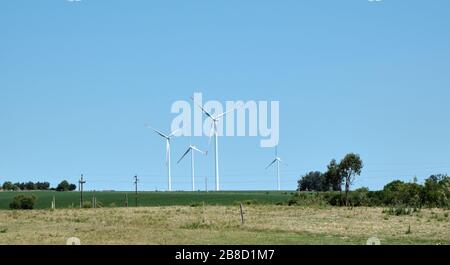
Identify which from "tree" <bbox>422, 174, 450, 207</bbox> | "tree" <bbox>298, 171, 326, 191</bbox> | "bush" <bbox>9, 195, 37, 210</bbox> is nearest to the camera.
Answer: "tree" <bbox>422, 174, 450, 207</bbox>

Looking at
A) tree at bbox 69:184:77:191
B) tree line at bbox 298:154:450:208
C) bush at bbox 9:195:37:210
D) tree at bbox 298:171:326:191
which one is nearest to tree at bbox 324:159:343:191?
tree line at bbox 298:154:450:208

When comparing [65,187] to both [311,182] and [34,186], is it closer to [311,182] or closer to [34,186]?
[34,186]

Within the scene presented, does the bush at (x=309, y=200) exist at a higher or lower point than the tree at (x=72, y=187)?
lower

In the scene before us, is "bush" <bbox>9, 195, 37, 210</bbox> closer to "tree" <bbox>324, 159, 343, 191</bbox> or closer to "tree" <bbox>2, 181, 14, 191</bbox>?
"tree" <bbox>324, 159, 343, 191</bbox>

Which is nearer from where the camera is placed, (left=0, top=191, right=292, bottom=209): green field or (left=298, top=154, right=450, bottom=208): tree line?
(left=298, top=154, right=450, bottom=208): tree line

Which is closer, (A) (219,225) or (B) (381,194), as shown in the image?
(A) (219,225)

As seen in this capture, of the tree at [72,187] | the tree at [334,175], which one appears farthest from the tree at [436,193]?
the tree at [72,187]

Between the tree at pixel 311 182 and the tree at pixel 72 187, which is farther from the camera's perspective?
the tree at pixel 72 187

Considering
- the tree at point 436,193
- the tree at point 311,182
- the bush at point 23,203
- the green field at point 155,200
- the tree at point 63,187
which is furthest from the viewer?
the tree at point 63,187

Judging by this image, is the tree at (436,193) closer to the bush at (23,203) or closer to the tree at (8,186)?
the bush at (23,203)
